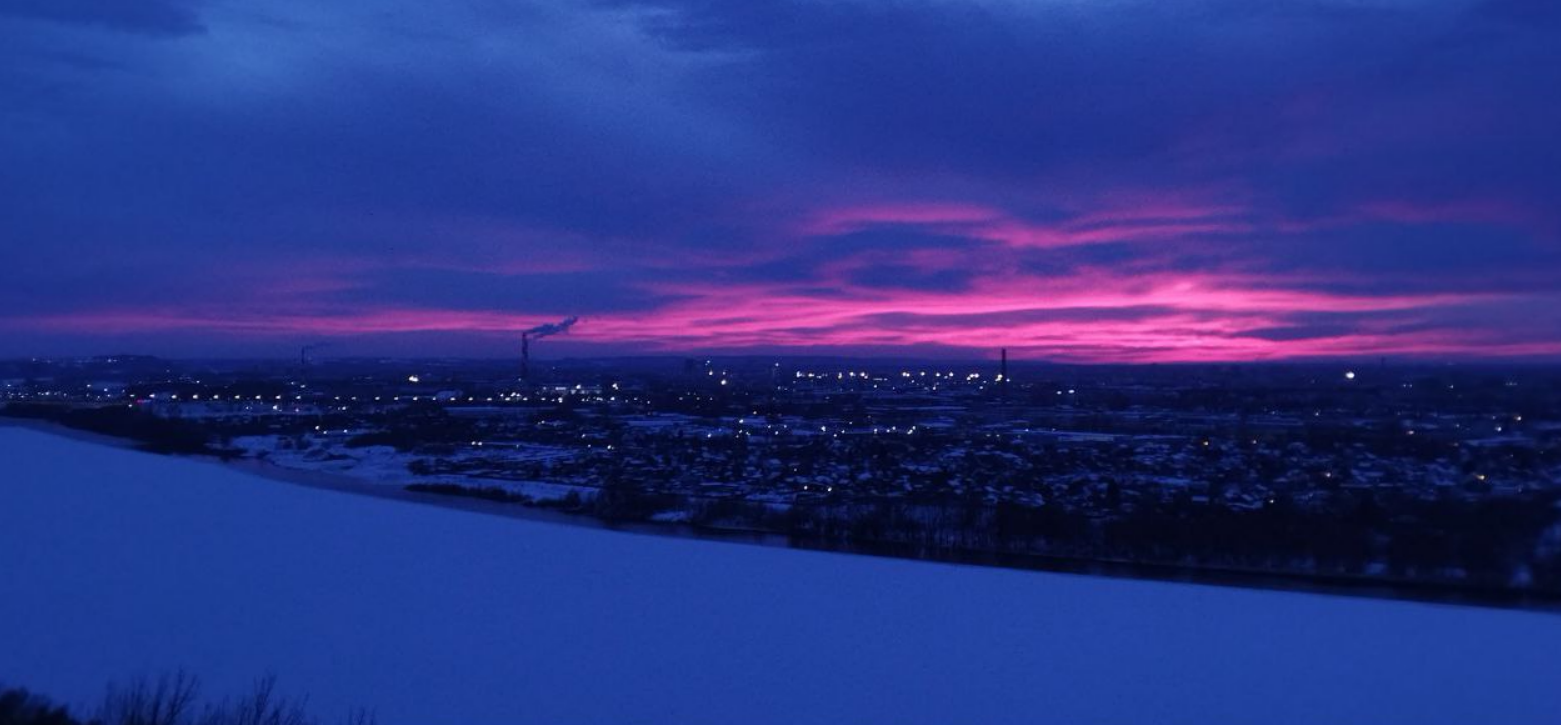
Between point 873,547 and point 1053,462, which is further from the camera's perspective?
point 1053,462

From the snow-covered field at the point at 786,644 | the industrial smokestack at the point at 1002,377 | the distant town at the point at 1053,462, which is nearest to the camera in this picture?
the snow-covered field at the point at 786,644

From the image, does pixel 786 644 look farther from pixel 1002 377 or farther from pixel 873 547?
pixel 1002 377

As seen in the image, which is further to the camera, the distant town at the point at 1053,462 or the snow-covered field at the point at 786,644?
the distant town at the point at 1053,462

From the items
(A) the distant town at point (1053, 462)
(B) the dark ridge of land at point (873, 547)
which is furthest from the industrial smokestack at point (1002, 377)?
(B) the dark ridge of land at point (873, 547)

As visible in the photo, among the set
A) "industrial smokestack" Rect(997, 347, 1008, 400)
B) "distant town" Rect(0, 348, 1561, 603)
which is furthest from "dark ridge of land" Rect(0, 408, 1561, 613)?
"industrial smokestack" Rect(997, 347, 1008, 400)

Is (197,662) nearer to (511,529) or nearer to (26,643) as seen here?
(26,643)

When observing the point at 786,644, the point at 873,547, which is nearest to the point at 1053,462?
the point at 873,547

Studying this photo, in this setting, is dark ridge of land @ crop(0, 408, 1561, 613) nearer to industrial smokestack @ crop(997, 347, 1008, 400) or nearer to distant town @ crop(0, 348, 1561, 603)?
distant town @ crop(0, 348, 1561, 603)

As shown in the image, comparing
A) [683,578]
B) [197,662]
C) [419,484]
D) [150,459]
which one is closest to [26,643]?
[197,662]

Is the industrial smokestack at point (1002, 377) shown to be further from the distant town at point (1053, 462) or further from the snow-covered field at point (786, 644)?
the snow-covered field at point (786, 644)
